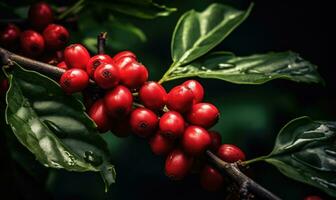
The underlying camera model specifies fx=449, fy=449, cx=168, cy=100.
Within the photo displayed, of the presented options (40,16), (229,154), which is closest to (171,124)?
(229,154)

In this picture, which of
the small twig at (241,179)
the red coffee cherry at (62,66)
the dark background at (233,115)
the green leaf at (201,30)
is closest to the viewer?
the small twig at (241,179)

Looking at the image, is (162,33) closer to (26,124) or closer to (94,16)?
(94,16)

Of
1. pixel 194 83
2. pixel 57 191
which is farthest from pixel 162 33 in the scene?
pixel 194 83

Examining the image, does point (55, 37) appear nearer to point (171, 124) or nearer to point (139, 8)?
point (139, 8)

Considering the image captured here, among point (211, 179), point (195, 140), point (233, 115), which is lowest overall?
point (233, 115)

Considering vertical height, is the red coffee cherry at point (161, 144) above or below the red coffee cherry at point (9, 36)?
below

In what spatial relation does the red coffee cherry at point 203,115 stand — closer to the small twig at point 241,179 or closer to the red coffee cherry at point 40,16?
the small twig at point 241,179

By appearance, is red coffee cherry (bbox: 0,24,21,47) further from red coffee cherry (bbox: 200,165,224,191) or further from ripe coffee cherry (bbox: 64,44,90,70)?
red coffee cherry (bbox: 200,165,224,191)

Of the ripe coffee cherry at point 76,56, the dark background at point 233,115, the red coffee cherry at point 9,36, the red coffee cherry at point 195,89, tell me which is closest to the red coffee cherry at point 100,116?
the ripe coffee cherry at point 76,56

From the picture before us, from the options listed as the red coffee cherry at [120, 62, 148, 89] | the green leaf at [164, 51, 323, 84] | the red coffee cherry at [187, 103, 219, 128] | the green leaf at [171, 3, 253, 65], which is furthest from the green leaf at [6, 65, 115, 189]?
the green leaf at [171, 3, 253, 65]

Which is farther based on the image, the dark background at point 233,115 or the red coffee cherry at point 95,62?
the dark background at point 233,115
